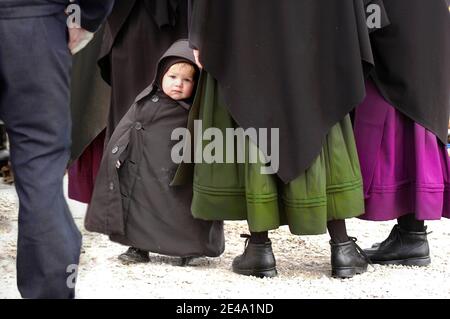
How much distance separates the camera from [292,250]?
175 inches

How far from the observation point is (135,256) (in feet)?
13.4

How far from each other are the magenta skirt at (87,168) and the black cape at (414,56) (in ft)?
4.85

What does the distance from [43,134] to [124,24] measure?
5.20 ft

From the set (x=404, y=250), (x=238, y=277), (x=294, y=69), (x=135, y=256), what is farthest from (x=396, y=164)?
(x=135, y=256)

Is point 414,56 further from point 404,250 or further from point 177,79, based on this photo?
point 177,79

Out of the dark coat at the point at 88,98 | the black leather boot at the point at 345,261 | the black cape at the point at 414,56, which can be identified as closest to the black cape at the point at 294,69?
the black cape at the point at 414,56

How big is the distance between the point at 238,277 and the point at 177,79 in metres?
0.84

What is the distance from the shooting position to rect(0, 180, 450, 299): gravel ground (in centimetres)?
354

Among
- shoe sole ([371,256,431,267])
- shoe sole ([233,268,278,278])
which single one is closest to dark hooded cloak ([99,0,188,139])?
shoe sole ([233,268,278,278])

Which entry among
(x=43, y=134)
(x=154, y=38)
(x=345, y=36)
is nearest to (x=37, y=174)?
(x=43, y=134)

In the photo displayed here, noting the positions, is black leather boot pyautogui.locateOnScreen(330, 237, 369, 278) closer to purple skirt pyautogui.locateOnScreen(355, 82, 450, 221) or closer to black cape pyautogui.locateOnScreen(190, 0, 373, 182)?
purple skirt pyautogui.locateOnScreen(355, 82, 450, 221)

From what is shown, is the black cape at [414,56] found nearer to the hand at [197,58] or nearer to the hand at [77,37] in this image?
the hand at [197,58]

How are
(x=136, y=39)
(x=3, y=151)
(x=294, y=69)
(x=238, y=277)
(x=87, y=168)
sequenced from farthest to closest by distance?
1. (x=3, y=151)
2. (x=87, y=168)
3. (x=136, y=39)
4. (x=238, y=277)
5. (x=294, y=69)

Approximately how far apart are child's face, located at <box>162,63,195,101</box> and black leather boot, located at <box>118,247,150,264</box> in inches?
26.5
